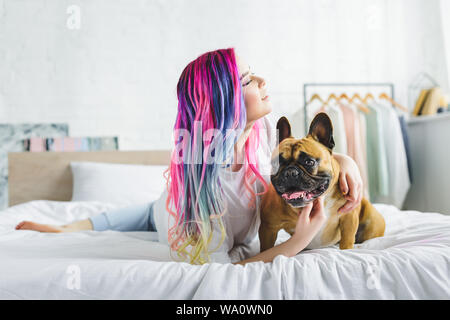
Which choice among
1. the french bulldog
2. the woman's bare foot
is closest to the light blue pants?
the woman's bare foot

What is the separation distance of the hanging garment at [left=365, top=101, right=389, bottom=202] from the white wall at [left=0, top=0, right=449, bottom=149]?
0.42 metres

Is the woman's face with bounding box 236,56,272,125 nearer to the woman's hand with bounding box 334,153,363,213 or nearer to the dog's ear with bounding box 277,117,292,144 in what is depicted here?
the dog's ear with bounding box 277,117,292,144

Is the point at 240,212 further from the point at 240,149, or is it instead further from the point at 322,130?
the point at 322,130

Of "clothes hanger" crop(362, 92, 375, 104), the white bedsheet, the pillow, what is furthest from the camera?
"clothes hanger" crop(362, 92, 375, 104)

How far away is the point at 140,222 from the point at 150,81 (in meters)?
1.13

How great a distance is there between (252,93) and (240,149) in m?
0.14

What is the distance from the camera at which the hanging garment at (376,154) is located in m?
2.21

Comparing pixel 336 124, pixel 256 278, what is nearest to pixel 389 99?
pixel 336 124

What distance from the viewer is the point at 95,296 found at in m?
0.62

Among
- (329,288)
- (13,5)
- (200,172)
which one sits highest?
(13,5)

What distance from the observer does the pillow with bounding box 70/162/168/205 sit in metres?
1.91

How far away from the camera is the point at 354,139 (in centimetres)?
218

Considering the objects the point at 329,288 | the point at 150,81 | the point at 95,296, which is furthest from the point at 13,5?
the point at 329,288

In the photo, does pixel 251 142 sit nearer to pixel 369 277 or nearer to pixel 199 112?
pixel 199 112
